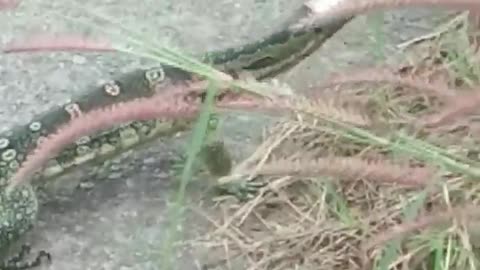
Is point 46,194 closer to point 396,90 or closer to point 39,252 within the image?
point 39,252

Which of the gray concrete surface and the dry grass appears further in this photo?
the gray concrete surface

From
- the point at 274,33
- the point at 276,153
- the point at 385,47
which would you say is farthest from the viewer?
the point at 385,47

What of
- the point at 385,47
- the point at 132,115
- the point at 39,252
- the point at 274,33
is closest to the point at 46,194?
the point at 39,252

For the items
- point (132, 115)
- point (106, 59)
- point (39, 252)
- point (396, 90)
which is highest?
point (132, 115)

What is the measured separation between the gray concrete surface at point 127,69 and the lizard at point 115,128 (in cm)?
7

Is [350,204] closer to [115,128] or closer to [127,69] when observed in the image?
[115,128]

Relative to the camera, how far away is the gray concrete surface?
240 centimetres

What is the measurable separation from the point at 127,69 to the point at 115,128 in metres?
0.40

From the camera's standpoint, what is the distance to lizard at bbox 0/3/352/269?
240cm

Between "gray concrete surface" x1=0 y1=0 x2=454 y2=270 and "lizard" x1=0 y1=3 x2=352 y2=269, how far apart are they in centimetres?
7

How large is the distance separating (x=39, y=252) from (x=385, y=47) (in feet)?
3.18

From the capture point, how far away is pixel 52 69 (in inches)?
112

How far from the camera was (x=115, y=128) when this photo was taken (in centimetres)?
248

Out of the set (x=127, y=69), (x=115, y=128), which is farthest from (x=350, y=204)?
(x=127, y=69)
